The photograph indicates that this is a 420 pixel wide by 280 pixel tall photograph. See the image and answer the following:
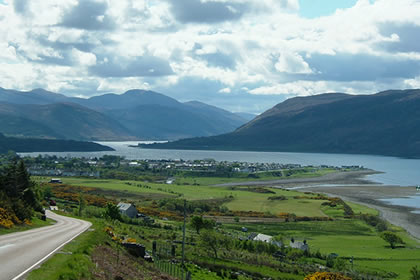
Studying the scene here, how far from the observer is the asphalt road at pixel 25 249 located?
22.1 m

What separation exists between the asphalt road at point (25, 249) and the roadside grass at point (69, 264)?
477 millimetres

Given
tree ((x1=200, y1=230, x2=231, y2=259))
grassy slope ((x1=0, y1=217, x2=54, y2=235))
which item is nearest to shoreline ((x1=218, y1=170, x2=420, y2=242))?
tree ((x1=200, y1=230, x2=231, y2=259))

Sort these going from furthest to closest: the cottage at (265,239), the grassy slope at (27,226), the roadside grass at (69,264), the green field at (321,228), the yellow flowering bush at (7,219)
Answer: the cottage at (265,239)
the green field at (321,228)
the yellow flowering bush at (7,219)
the grassy slope at (27,226)
the roadside grass at (69,264)

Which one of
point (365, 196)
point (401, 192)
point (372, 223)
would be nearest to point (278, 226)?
point (372, 223)

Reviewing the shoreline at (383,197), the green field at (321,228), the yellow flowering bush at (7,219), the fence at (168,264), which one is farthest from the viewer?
the shoreline at (383,197)

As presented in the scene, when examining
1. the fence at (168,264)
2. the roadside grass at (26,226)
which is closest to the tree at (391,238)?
the fence at (168,264)

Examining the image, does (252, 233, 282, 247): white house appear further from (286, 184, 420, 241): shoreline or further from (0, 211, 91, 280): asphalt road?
(0, 211, 91, 280): asphalt road

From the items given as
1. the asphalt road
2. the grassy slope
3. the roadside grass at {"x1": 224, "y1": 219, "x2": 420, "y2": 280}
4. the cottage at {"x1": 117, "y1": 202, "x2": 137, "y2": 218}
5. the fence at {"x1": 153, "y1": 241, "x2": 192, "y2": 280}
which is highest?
the asphalt road

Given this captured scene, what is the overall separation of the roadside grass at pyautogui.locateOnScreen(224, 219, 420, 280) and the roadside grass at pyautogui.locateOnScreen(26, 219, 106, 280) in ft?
134

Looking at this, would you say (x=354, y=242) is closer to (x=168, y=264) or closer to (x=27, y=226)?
(x=168, y=264)

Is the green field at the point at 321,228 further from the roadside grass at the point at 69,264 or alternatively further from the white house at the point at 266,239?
the roadside grass at the point at 69,264

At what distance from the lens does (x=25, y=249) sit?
28.0m

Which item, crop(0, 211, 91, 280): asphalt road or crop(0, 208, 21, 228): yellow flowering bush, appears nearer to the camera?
crop(0, 211, 91, 280): asphalt road

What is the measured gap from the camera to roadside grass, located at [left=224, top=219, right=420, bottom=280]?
6606 cm
